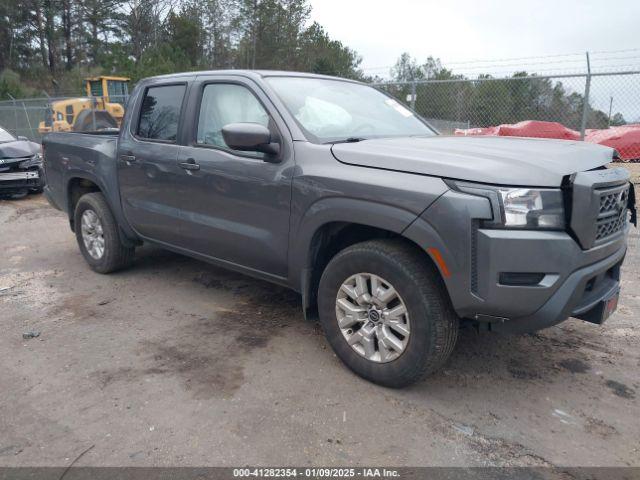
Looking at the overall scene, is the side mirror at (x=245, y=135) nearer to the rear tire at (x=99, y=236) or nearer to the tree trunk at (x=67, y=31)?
the rear tire at (x=99, y=236)

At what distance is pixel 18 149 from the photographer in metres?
9.94

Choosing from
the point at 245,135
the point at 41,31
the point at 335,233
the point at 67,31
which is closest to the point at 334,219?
the point at 335,233

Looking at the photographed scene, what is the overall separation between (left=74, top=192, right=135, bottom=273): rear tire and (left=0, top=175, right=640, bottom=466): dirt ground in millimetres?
662

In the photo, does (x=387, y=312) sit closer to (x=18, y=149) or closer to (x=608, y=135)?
(x=18, y=149)

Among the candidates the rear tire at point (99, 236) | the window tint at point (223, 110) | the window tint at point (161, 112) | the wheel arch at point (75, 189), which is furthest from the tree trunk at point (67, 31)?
the window tint at point (223, 110)

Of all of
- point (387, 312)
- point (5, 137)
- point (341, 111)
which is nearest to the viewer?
point (387, 312)

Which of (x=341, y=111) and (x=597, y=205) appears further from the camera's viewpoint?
(x=341, y=111)

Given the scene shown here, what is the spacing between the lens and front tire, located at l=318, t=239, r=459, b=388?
9.18 ft

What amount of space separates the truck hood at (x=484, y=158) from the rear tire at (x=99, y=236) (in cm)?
289

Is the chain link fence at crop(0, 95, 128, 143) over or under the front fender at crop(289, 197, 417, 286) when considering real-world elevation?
over

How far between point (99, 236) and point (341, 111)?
9.62ft

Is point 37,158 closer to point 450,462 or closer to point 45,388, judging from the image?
point 45,388

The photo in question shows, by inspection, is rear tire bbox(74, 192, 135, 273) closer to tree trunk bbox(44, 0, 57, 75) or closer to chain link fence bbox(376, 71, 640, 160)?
chain link fence bbox(376, 71, 640, 160)

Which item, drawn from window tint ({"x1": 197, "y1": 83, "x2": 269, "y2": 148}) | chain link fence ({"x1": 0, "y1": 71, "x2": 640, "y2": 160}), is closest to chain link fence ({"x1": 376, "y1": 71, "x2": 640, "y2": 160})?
chain link fence ({"x1": 0, "y1": 71, "x2": 640, "y2": 160})
